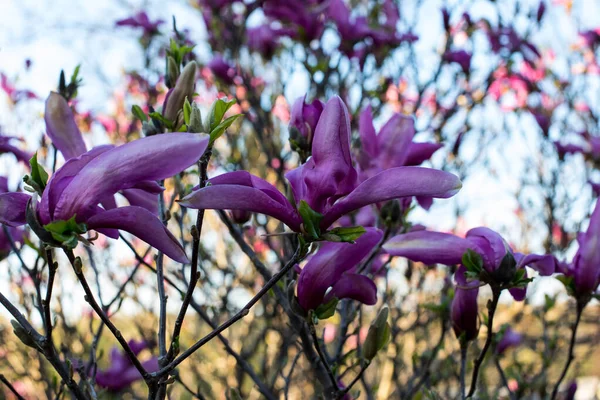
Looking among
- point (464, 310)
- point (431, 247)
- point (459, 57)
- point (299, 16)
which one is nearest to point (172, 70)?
point (431, 247)

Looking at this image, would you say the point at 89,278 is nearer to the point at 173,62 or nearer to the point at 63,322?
the point at 63,322

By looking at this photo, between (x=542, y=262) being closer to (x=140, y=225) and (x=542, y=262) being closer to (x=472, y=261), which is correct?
(x=472, y=261)

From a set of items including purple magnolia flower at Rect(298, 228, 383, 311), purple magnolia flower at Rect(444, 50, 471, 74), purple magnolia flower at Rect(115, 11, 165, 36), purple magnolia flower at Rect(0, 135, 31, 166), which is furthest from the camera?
purple magnolia flower at Rect(115, 11, 165, 36)

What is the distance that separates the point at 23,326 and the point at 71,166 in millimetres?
256

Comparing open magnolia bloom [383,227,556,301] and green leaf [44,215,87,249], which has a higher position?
green leaf [44,215,87,249]

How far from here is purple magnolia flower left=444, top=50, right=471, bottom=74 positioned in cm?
263

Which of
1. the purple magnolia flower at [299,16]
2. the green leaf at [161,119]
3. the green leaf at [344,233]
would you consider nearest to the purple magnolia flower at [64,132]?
the green leaf at [161,119]

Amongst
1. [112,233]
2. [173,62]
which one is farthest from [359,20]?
[112,233]

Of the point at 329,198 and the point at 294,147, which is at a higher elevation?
the point at 294,147

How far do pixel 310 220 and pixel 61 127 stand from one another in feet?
1.62

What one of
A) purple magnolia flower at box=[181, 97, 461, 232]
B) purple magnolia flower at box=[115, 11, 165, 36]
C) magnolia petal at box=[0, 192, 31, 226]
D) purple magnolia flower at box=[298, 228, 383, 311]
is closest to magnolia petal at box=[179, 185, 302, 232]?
purple magnolia flower at box=[181, 97, 461, 232]

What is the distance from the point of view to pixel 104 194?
734mm

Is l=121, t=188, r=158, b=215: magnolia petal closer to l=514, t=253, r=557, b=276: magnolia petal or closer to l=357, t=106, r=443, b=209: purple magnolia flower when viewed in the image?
l=357, t=106, r=443, b=209: purple magnolia flower

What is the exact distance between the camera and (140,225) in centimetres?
74
